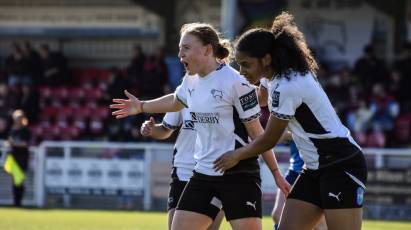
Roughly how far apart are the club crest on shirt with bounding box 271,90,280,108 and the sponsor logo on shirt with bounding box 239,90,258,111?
52 centimetres

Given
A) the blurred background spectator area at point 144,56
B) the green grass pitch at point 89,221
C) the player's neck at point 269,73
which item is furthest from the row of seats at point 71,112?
the player's neck at point 269,73

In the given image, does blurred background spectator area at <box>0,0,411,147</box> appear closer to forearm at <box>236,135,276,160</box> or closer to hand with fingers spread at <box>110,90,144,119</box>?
hand with fingers spread at <box>110,90,144,119</box>

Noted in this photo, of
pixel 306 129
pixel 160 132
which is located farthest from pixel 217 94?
pixel 160 132

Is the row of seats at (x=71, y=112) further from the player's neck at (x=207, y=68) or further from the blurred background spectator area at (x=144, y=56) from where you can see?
the player's neck at (x=207, y=68)

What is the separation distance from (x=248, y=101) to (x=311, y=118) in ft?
2.22

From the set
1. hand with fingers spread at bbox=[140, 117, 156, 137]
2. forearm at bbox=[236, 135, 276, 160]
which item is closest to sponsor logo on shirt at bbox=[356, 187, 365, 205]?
forearm at bbox=[236, 135, 276, 160]

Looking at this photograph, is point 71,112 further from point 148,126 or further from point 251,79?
point 251,79

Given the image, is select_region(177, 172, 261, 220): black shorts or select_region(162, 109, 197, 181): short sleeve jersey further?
select_region(162, 109, 197, 181): short sleeve jersey

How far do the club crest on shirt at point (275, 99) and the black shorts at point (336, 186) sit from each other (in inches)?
23.8

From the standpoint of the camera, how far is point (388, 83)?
24625 mm

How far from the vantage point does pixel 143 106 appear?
838 centimetres

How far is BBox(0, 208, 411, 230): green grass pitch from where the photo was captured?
1555cm

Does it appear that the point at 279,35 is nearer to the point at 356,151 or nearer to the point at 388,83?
the point at 356,151

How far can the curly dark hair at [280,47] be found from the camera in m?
7.25
